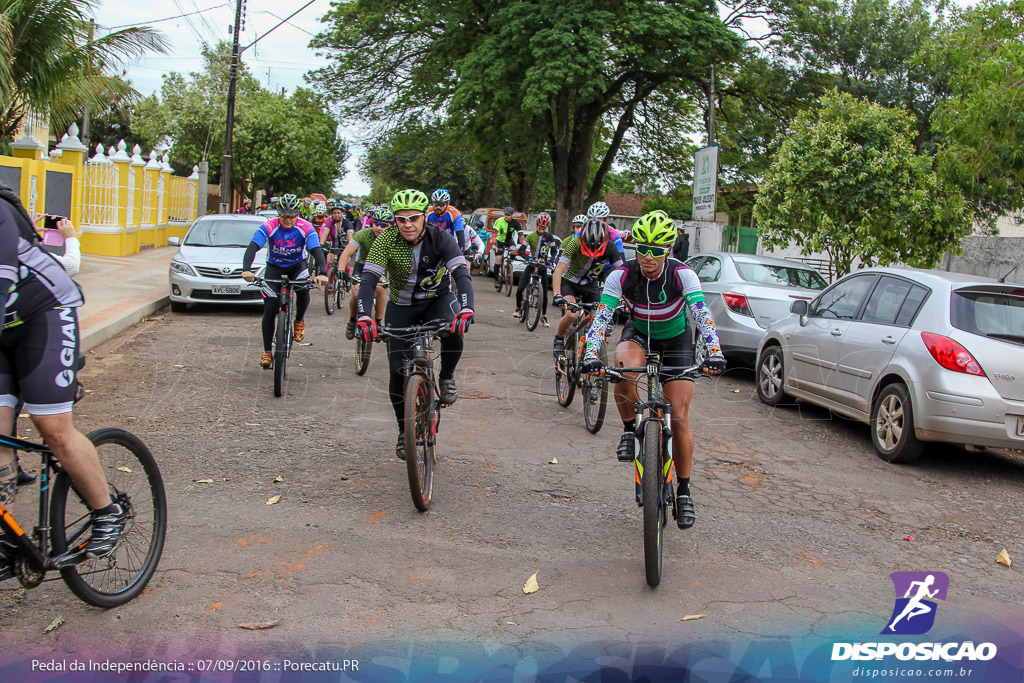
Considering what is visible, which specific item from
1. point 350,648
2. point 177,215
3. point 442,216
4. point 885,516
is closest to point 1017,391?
point 885,516

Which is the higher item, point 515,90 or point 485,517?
point 515,90

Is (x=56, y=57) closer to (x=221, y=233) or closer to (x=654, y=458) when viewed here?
(x=221, y=233)

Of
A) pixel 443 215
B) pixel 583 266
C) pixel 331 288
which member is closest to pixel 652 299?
pixel 583 266

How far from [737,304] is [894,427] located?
4143 mm

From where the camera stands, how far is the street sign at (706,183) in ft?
69.4

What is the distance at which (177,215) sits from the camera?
3111 centimetres

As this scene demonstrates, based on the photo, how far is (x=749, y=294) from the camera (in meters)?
11.6

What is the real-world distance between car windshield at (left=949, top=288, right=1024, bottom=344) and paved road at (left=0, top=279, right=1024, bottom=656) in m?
1.19

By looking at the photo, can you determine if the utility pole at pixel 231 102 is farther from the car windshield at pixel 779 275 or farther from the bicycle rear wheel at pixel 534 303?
the car windshield at pixel 779 275

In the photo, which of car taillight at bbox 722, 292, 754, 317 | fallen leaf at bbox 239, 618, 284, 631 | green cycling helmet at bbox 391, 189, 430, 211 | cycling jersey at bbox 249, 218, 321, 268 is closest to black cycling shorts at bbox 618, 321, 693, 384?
green cycling helmet at bbox 391, 189, 430, 211

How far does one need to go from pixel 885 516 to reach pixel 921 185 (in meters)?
9.48

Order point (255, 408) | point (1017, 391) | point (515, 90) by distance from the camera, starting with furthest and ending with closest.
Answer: point (515, 90) → point (255, 408) → point (1017, 391)

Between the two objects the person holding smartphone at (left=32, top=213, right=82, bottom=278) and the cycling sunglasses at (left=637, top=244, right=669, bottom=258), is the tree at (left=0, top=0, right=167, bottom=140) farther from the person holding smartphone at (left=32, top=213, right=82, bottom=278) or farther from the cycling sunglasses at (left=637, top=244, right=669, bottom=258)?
the cycling sunglasses at (left=637, top=244, right=669, bottom=258)

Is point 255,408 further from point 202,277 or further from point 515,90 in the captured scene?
point 515,90
